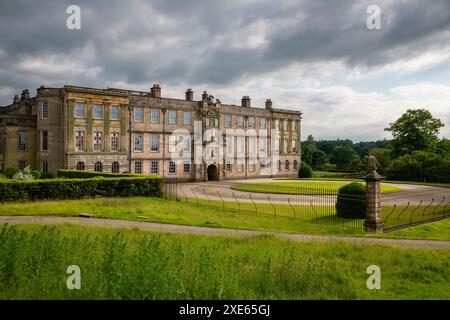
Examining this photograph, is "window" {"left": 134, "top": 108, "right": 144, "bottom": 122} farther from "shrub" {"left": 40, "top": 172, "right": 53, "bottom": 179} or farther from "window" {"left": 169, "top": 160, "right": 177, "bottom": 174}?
"shrub" {"left": 40, "top": 172, "right": 53, "bottom": 179}

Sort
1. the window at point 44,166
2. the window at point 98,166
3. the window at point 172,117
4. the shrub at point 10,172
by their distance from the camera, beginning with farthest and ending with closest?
the window at point 172,117, the window at point 98,166, the window at point 44,166, the shrub at point 10,172

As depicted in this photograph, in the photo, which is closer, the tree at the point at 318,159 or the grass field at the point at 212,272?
the grass field at the point at 212,272

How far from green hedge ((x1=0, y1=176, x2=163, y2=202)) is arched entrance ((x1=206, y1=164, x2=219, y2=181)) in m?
22.6

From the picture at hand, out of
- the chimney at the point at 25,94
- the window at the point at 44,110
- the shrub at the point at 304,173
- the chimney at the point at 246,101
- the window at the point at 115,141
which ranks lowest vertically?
the shrub at the point at 304,173

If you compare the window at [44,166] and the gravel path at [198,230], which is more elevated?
the window at [44,166]

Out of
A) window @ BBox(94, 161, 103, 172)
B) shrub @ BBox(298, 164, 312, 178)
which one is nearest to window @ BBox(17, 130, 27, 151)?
window @ BBox(94, 161, 103, 172)

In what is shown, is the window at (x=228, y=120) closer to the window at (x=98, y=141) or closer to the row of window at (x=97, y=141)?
the row of window at (x=97, y=141)

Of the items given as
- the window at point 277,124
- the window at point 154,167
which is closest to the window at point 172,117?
the window at point 154,167

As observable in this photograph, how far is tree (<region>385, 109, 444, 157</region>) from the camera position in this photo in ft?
177

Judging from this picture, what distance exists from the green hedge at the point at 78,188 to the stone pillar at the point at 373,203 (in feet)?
47.5

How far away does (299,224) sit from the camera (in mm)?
17484

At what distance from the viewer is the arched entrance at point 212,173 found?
47.6 m

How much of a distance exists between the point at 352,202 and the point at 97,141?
27753 mm
